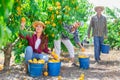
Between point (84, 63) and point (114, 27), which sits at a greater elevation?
point (114, 27)

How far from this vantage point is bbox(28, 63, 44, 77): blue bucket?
5.61 metres

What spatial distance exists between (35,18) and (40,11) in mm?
268

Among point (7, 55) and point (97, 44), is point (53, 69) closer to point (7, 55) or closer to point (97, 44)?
point (7, 55)

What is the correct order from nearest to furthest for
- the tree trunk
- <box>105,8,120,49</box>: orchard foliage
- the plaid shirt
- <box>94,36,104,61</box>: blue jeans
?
the tree trunk
the plaid shirt
<box>94,36,104,61</box>: blue jeans
<box>105,8,120,49</box>: orchard foliage

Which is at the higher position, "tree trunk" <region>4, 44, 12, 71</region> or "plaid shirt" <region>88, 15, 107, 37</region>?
"plaid shirt" <region>88, 15, 107, 37</region>

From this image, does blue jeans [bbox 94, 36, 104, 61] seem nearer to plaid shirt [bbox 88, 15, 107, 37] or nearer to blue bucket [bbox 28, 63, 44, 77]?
plaid shirt [bbox 88, 15, 107, 37]

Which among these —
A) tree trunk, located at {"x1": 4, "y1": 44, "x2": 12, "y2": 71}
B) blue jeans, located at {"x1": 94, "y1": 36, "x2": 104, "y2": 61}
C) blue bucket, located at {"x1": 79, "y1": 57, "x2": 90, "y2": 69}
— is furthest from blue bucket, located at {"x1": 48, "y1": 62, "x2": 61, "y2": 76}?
blue jeans, located at {"x1": 94, "y1": 36, "x2": 104, "y2": 61}

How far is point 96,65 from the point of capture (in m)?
7.58

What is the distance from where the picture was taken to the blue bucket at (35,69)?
5.61m

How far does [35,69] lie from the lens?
5641 mm

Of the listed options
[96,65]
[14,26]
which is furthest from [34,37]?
[96,65]

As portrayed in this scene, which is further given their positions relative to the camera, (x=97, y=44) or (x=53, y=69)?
(x=97, y=44)

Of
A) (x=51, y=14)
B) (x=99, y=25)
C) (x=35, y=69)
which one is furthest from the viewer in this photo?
(x=99, y=25)

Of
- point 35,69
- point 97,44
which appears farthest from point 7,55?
point 97,44
